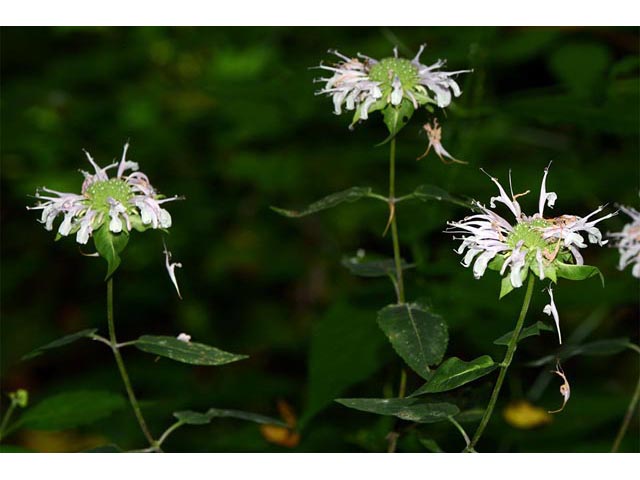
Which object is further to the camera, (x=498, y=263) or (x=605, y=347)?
(x=605, y=347)

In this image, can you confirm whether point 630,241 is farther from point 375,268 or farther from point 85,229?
point 85,229

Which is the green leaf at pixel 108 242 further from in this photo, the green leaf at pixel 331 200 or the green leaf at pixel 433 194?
the green leaf at pixel 433 194

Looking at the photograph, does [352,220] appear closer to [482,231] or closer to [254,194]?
[254,194]

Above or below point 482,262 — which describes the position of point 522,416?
below

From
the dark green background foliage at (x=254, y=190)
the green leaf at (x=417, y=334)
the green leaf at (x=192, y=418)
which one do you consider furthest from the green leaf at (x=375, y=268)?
the dark green background foliage at (x=254, y=190)

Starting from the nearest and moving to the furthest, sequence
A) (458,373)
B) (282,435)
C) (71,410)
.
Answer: (458,373)
(71,410)
(282,435)

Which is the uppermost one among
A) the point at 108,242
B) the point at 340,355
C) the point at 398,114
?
the point at 398,114

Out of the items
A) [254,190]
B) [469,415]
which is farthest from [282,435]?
[254,190]
